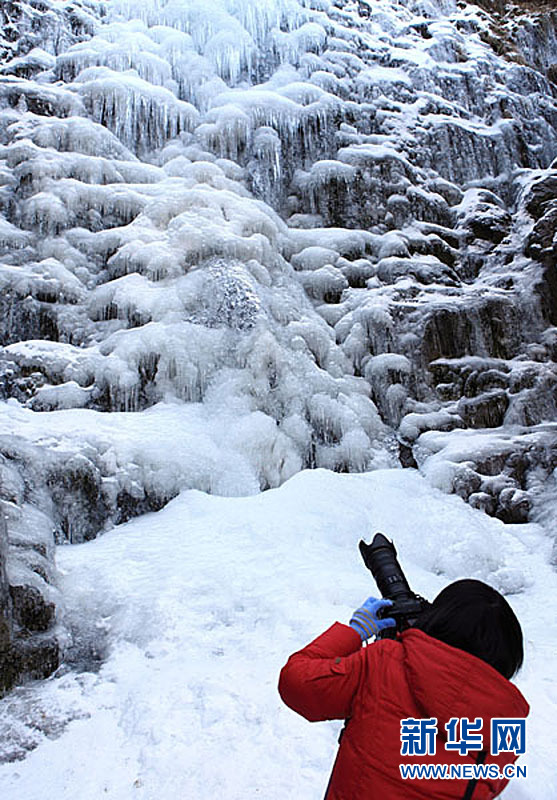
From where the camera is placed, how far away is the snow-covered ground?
2354 mm

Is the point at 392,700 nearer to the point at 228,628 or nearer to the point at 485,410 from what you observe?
the point at 228,628

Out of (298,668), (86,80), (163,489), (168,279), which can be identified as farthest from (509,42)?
(298,668)

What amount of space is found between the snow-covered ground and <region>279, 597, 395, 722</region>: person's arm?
1.31 metres

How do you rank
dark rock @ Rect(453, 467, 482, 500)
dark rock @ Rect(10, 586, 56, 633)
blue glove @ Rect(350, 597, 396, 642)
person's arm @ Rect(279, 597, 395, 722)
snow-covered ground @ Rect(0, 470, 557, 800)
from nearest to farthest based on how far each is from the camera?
person's arm @ Rect(279, 597, 395, 722), blue glove @ Rect(350, 597, 396, 642), snow-covered ground @ Rect(0, 470, 557, 800), dark rock @ Rect(10, 586, 56, 633), dark rock @ Rect(453, 467, 482, 500)

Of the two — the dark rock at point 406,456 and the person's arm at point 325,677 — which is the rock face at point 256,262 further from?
the person's arm at point 325,677

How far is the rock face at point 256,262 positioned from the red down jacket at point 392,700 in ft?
7.47

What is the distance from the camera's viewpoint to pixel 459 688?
112 centimetres

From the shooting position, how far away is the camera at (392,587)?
1400 millimetres

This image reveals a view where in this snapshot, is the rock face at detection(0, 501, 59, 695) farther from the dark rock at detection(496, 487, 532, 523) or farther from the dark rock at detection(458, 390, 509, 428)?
the dark rock at detection(458, 390, 509, 428)

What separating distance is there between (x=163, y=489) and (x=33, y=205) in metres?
5.39

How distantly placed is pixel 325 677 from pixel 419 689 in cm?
20

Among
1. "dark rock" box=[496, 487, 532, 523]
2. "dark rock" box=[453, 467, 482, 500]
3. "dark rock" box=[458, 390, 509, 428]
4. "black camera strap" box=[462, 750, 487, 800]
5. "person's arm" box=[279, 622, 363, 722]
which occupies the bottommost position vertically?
"dark rock" box=[496, 487, 532, 523]

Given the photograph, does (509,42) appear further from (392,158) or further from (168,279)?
(168,279)

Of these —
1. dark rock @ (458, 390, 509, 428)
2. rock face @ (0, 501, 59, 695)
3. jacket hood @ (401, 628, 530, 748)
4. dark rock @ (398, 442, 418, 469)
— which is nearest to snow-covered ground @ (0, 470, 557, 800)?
rock face @ (0, 501, 59, 695)
